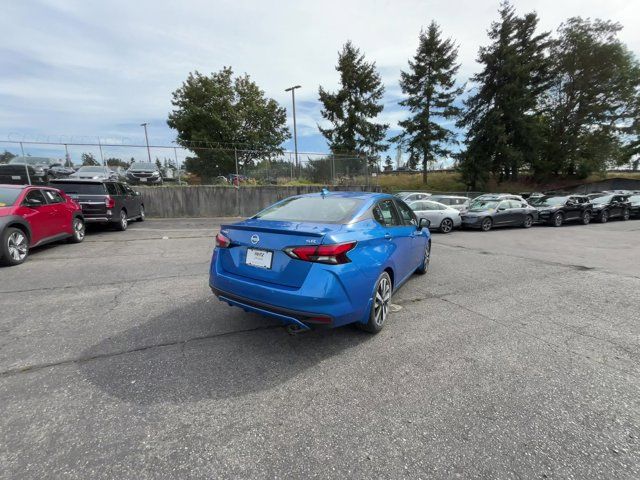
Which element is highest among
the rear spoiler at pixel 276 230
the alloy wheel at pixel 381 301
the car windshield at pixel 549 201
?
the rear spoiler at pixel 276 230

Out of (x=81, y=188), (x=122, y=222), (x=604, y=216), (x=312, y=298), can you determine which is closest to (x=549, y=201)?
(x=604, y=216)

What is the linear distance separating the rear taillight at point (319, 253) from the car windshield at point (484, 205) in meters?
13.0

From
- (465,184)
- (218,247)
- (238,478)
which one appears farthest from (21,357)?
(465,184)

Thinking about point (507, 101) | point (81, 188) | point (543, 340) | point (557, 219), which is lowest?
point (557, 219)

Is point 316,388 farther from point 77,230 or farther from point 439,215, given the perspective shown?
point 439,215

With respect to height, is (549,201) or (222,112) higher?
(222,112)

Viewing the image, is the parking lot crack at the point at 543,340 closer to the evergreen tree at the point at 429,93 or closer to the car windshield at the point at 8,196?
the car windshield at the point at 8,196

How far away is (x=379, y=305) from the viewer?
3.49 m

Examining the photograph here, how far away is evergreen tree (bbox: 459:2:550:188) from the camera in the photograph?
29141 mm

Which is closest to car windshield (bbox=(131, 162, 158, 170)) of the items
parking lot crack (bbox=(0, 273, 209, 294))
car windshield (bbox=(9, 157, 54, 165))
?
A: car windshield (bbox=(9, 157, 54, 165))

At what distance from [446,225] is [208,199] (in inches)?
495

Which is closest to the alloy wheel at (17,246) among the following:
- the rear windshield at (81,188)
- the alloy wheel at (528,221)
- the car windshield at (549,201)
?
the rear windshield at (81,188)

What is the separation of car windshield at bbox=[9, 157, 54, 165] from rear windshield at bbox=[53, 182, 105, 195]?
7.16m

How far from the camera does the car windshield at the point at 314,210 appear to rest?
3381 mm
